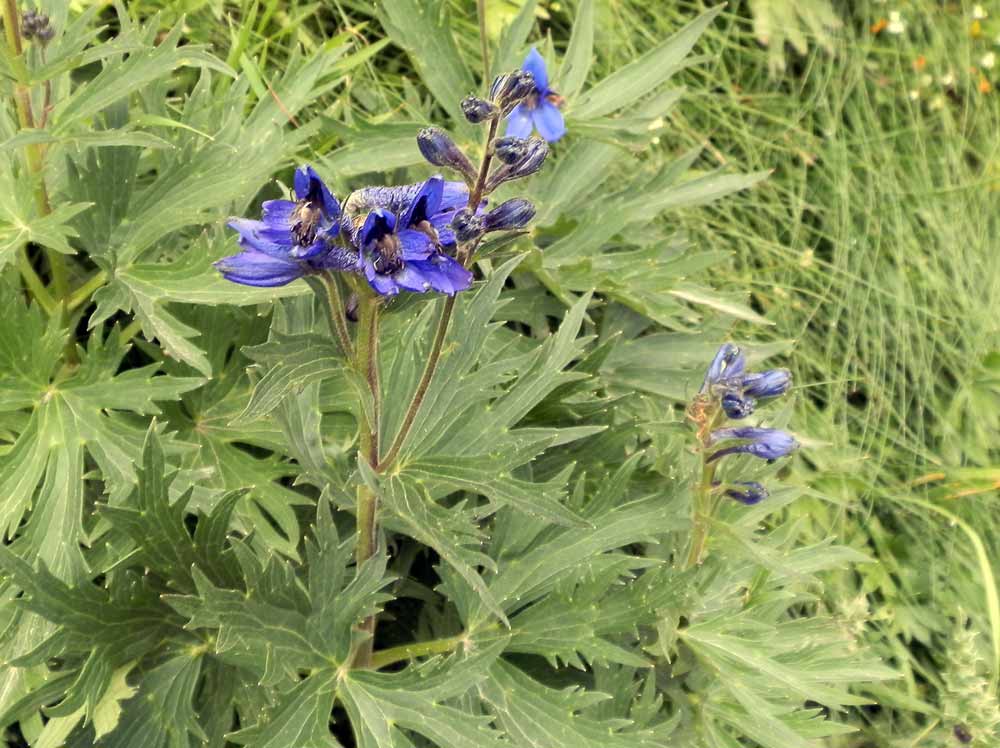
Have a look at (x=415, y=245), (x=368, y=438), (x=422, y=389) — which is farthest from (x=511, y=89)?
(x=368, y=438)

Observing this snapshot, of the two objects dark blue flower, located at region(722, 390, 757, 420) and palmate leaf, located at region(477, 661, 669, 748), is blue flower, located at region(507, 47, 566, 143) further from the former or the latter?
palmate leaf, located at region(477, 661, 669, 748)

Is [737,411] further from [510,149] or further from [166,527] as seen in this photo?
[166,527]

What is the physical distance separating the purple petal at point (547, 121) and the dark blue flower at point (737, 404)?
598 millimetres

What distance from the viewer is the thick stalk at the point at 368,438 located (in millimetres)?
1262

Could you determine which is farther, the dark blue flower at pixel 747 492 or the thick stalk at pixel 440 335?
the dark blue flower at pixel 747 492

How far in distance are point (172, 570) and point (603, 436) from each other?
0.88m

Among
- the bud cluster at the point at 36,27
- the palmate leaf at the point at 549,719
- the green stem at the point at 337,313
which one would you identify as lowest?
the palmate leaf at the point at 549,719

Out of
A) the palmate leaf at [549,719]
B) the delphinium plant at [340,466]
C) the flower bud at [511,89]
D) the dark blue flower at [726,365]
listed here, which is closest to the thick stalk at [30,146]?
the delphinium plant at [340,466]

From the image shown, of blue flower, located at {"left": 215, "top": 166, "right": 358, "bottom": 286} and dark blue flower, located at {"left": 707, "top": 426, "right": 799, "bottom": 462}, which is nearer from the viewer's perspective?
blue flower, located at {"left": 215, "top": 166, "right": 358, "bottom": 286}

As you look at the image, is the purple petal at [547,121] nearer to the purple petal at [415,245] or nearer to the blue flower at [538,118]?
the blue flower at [538,118]

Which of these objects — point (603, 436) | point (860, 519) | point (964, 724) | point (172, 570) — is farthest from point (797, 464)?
point (172, 570)

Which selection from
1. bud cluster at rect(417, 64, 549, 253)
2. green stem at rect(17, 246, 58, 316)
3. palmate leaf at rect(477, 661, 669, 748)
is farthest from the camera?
green stem at rect(17, 246, 58, 316)

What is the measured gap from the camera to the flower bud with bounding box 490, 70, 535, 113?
4.37 ft

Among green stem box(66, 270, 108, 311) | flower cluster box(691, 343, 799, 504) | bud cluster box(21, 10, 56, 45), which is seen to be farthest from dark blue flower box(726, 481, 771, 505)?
bud cluster box(21, 10, 56, 45)
